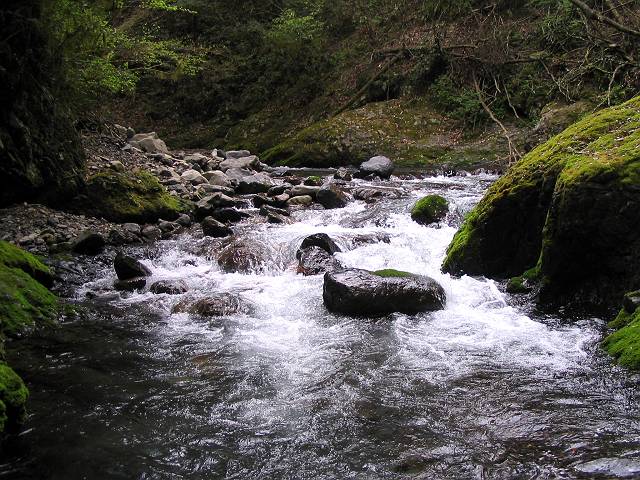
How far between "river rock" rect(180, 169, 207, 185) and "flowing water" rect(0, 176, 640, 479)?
19.3 ft

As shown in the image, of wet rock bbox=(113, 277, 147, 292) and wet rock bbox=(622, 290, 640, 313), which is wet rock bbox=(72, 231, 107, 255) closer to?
wet rock bbox=(113, 277, 147, 292)

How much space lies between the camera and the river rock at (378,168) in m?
14.4

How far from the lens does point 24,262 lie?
266 inches

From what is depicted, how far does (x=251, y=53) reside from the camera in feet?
77.9

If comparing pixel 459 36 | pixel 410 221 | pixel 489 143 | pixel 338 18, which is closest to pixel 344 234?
pixel 410 221

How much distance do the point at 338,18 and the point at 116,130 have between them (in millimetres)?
11793

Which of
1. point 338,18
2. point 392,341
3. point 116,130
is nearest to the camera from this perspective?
point 392,341

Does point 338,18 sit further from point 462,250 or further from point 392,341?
point 392,341

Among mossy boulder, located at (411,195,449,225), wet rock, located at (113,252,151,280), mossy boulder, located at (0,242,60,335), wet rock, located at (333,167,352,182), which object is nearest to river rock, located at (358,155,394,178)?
wet rock, located at (333,167,352,182)

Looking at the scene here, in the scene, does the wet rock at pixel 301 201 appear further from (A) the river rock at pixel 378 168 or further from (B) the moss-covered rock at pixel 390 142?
(B) the moss-covered rock at pixel 390 142

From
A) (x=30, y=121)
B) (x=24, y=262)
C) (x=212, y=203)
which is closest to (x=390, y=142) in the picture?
(x=212, y=203)

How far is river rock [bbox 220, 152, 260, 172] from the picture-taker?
15390 mm

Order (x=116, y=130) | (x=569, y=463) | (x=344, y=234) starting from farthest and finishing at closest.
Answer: (x=116, y=130)
(x=344, y=234)
(x=569, y=463)

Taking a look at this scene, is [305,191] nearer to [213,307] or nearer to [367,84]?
[213,307]
